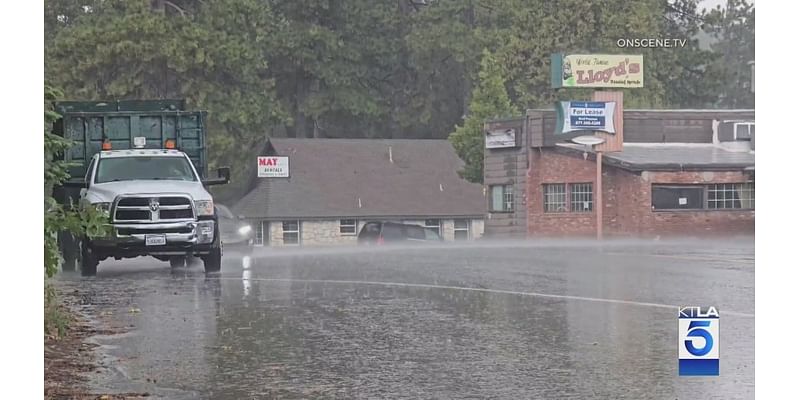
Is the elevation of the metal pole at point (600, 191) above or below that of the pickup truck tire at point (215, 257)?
above

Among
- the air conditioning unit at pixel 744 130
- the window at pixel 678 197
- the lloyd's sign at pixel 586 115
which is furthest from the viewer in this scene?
the window at pixel 678 197

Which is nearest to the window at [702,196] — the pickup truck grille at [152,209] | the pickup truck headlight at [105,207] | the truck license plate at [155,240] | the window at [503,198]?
the window at [503,198]

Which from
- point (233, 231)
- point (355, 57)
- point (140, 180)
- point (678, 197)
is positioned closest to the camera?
point (140, 180)

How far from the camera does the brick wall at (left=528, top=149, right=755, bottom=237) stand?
13719 millimetres

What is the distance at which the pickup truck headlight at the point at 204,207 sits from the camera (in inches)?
527

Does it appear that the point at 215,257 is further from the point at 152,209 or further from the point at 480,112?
the point at 480,112

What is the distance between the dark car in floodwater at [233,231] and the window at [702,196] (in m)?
4.13

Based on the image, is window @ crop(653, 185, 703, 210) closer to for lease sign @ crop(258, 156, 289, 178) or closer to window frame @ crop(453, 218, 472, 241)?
window frame @ crop(453, 218, 472, 241)

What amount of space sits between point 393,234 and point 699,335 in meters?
3.29

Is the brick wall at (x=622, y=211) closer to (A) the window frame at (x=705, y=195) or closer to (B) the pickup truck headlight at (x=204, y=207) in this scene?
(A) the window frame at (x=705, y=195)

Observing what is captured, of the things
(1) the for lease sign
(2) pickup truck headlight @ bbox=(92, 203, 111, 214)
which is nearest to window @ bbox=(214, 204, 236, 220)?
(1) the for lease sign

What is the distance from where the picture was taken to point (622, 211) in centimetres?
1385

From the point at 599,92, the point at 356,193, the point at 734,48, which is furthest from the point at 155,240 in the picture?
the point at 734,48
